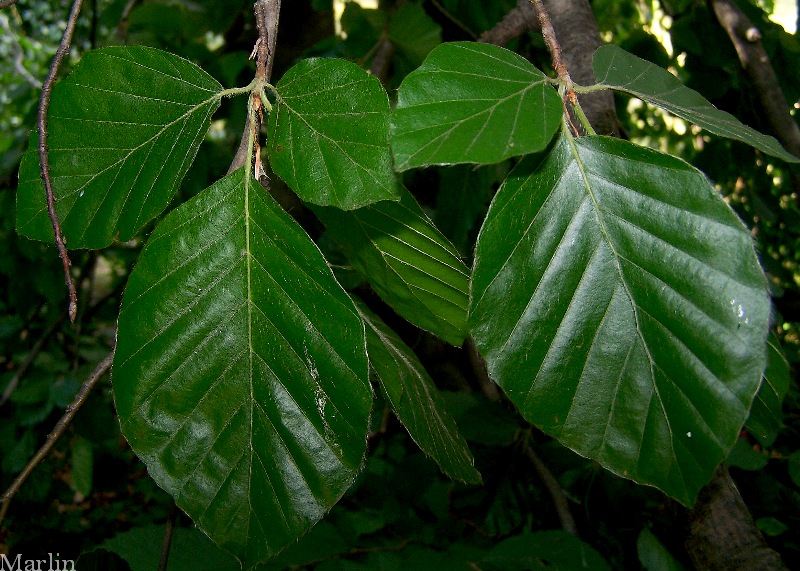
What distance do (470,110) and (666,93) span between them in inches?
6.0

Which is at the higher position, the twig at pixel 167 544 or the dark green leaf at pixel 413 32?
the dark green leaf at pixel 413 32

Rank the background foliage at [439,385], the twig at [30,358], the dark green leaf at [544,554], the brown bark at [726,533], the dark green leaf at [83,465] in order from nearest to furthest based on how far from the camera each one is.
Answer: the brown bark at [726,533], the dark green leaf at [544,554], the background foliage at [439,385], the twig at [30,358], the dark green leaf at [83,465]

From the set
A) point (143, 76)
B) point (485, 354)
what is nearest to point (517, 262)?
point (485, 354)

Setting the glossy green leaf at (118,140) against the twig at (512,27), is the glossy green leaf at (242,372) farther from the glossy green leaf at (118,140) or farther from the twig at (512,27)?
the twig at (512,27)

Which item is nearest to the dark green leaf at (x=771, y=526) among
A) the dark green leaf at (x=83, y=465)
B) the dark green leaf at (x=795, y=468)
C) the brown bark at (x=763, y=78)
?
the dark green leaf at (x=795, y=468)

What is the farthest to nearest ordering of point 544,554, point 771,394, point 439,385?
point 439,385, point 544,554, point 771,394

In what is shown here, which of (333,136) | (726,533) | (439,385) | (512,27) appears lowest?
(439,385)

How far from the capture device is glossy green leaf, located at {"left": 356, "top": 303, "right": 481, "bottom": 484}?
1.55ft

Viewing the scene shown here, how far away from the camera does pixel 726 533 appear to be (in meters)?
0.58

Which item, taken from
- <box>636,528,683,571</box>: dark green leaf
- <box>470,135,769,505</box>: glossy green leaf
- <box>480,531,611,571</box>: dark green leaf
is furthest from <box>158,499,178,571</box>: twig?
<box>636,528,683,571</box>: dark green leaf

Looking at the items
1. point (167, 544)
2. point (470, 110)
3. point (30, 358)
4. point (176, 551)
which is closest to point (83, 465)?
point (30, 358)

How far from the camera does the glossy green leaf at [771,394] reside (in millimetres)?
467

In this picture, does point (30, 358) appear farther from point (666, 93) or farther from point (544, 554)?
point (666, 93)

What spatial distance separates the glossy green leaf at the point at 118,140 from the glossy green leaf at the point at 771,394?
461 mm
